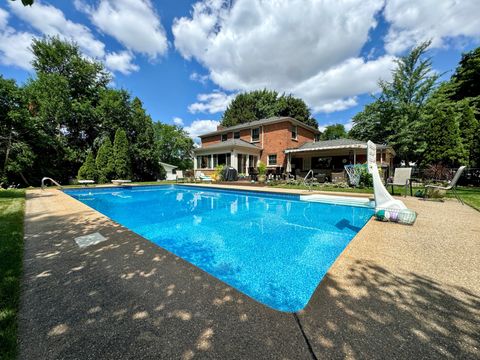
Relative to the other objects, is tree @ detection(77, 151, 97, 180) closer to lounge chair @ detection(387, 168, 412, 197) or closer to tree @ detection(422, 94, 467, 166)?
lounge chair @ detection(387, 168, 412, 197)

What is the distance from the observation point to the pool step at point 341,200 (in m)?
7.63

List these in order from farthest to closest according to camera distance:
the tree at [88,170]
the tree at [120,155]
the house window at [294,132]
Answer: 1. the house window at [294,132]
2. the tree at [120,155]
3. the tree at [88,170]

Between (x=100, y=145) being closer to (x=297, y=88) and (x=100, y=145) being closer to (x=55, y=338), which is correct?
(x=55, y=338)

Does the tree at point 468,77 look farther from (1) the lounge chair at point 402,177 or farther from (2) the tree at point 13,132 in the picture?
(2) the tree at point 13,132

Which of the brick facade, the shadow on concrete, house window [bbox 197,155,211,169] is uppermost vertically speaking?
the brick facade

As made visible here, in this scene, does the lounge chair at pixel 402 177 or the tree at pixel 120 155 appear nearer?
the lounge chair at pixel 402 177

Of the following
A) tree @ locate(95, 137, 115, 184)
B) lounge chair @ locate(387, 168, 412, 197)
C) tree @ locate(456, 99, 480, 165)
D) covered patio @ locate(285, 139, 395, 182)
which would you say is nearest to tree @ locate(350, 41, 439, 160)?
covered patio @ locate(285, 139, 395, 182)

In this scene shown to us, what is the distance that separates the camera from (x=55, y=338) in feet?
4.75

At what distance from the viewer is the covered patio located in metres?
15.7

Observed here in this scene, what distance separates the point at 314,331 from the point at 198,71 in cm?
2393

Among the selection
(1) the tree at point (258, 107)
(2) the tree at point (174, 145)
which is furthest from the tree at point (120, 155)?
(1) the tree at point (258, 107)

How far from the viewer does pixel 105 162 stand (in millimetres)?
17500

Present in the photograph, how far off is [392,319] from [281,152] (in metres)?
17.2

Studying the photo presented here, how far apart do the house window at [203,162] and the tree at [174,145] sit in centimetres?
1383
